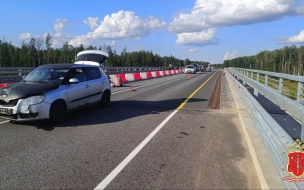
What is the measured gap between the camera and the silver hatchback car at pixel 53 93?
7090mm

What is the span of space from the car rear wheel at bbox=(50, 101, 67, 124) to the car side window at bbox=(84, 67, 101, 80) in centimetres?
186

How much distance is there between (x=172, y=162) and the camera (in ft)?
16.3

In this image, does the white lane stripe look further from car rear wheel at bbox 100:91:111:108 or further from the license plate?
car rear wheel at bbox 100:91:111:108

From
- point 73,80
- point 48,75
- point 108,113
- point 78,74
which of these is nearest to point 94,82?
point 78,74

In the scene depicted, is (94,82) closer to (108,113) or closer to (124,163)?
(108,113)

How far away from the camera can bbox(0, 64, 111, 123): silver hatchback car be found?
23.3 ft

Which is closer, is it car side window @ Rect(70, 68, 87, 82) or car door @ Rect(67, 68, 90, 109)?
car door @ Rect(67, 68, 90, 109)

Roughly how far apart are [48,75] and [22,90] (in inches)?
56.5

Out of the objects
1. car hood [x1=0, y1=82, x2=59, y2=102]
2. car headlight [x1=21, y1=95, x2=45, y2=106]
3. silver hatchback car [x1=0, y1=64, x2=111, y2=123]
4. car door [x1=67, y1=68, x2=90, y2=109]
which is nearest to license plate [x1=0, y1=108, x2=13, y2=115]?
silver hatchback car [x1=0, y1=64, x2=111, y2=123]

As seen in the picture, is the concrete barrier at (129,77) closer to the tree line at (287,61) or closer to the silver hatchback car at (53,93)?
the silver hatchback car at (53,93)

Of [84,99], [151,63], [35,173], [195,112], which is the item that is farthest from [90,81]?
[151,63]

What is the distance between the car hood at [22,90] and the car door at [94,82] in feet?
6.55

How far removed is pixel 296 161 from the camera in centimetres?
323

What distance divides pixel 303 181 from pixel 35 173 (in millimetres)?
3709
